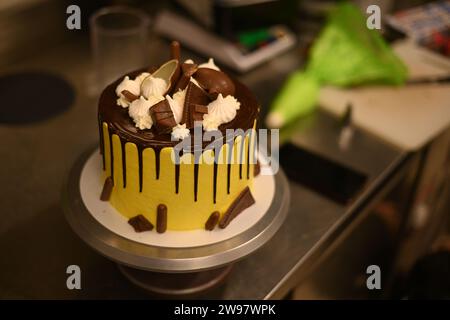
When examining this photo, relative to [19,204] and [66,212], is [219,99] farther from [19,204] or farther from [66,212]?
[19,204]

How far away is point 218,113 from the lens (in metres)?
0.90

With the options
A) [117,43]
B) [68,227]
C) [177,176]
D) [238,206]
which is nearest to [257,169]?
[238,206]

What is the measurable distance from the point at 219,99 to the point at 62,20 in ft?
3.12

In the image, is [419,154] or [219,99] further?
[419,154]

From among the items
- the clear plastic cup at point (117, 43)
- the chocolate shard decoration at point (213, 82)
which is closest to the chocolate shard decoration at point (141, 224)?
the chocolate shard decoration at point (213, 82)

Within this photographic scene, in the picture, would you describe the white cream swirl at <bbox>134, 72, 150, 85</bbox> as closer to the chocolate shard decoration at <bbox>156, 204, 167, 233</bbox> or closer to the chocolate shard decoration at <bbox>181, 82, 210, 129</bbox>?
the chocolate shard decoration at <bbox>181, 82, 210, 129</bbox>

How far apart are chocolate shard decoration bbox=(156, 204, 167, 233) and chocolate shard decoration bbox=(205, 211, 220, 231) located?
0.24ft

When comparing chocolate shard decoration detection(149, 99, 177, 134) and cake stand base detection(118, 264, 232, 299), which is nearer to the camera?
chocolate shard decoration detection(149, 99, 177, 134)

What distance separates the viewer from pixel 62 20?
1.67 meters

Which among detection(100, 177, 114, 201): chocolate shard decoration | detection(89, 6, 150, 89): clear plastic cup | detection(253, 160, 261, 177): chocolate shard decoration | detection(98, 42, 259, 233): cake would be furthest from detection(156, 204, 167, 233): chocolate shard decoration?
detection(89, 6, 150, 89): clear plastic cup

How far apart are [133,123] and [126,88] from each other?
78mm

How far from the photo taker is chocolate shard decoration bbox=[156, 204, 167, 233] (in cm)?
91

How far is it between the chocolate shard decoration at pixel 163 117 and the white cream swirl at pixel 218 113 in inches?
2.1
